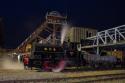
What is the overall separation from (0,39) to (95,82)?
50805mm

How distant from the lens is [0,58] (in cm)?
4981

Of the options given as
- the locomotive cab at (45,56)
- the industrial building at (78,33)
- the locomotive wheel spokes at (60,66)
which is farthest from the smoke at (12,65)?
the industrial building at (78,33)

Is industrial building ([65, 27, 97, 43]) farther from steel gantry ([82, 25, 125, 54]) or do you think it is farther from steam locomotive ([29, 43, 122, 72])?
steam locomotive ([29, 43, 122, 72])

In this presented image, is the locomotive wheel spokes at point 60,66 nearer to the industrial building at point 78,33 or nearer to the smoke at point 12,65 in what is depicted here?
the smoke at point 12,65

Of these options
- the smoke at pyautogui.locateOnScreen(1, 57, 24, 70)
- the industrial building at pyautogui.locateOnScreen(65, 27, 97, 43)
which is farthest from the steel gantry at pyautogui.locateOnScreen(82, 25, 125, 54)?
the smoke at pyautogui.locateOnScreen(1, 57, 24, 70)

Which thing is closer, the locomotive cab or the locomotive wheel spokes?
the locomotive cab

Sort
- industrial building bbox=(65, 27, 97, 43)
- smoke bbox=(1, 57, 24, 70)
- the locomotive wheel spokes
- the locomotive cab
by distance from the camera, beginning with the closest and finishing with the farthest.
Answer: the locomotive cab → the locomotive wheel spokes → smoke bbox=(1, 57, 24, 70) → industrial building bbox=(65, 27, 97, 43)

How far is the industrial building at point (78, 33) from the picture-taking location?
52000 millimetres

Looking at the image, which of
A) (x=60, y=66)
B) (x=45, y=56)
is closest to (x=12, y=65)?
(x=45, y=56)

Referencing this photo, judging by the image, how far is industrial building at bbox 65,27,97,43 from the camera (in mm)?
52000

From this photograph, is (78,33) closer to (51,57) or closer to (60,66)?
(60,66)

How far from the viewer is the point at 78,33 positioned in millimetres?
53281

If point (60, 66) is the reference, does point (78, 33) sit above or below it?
above

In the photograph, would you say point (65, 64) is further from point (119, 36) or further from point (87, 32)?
point (87, 32)
